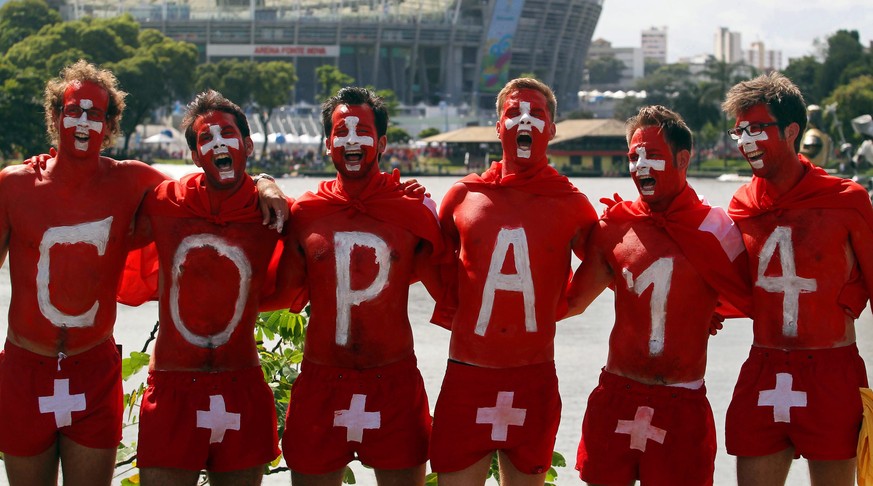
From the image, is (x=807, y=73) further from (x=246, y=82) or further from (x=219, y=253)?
(x=219, y=253)

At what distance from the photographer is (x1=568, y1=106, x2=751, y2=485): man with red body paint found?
705 centimetres

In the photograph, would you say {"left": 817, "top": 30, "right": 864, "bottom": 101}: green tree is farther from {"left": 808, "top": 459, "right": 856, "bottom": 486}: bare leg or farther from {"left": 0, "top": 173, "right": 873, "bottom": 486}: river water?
{"left": 808, "top": 459, "right": 856, "bottom": 486}: bare leg

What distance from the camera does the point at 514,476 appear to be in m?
7.18

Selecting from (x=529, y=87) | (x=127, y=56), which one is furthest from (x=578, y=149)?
(x=529, y=87)

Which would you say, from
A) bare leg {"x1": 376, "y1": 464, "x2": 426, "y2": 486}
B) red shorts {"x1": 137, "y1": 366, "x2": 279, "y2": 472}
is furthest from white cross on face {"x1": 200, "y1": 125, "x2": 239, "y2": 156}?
bare leg {"x1": 376, "y1": 464, "x2": 426, "y2": 486}

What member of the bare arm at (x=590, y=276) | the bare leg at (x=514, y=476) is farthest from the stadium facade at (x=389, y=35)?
the bare leg at (x=514, y=476)

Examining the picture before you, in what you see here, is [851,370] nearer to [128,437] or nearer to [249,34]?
[128,437]

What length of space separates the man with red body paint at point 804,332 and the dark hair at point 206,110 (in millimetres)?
2974

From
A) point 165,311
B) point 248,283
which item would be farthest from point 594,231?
point 165,311

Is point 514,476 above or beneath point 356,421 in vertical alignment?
beneath

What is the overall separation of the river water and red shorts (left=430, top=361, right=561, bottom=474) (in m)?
5.18

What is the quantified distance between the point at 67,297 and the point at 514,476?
274 cm

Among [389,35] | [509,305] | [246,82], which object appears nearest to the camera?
[509,305]

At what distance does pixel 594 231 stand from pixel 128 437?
22.0 ft
